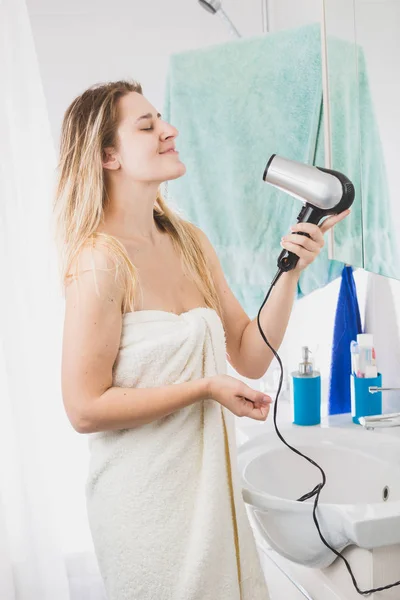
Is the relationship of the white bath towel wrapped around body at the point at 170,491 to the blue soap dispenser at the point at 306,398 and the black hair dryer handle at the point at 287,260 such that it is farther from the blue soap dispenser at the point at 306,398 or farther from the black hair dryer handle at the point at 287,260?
the blue soap dispenser at the point at 306,398

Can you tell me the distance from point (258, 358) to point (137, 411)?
13.0 inches

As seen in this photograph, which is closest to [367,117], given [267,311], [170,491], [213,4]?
[267,311]

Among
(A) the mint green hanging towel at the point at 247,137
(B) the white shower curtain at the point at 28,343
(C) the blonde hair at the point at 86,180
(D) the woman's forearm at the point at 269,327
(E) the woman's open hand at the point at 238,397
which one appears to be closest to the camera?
(E) the woman's open hand at the point at 238,397

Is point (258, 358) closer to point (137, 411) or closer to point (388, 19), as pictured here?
point (137, 411)

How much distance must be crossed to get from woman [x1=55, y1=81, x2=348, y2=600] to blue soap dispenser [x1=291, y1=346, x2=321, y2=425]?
36 cm

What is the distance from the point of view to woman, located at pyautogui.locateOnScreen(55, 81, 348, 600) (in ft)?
3.39

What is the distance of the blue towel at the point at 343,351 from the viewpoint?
1.56 metres

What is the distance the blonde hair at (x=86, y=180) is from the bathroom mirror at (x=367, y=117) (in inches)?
13.9

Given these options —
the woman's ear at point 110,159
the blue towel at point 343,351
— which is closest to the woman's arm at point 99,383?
the woman's ear at point 110,159

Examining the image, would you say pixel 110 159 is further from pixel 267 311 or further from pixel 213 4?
pixel 213 4

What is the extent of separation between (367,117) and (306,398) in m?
0.58

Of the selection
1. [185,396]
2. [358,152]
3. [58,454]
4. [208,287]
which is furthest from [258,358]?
[58,454]

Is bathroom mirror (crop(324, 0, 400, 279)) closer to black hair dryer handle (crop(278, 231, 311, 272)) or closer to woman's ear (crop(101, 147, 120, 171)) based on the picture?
black hair dryer handle (crop(278, 231, 311, 272))

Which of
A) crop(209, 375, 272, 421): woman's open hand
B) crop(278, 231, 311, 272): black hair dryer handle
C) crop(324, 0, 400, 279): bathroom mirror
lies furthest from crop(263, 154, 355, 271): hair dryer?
crop(209, 375, 272, 421): woman's open hand
